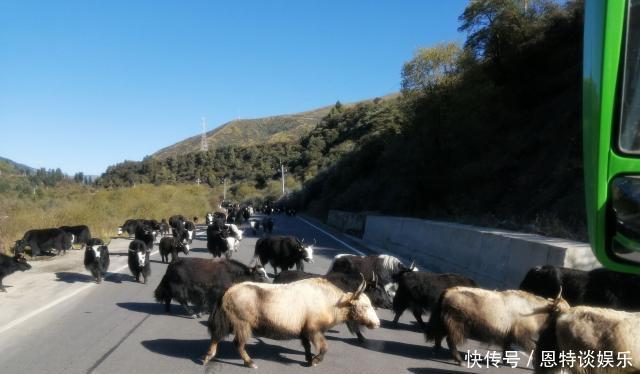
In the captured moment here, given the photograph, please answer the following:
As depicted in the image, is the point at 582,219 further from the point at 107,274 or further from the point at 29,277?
the point at 29,277

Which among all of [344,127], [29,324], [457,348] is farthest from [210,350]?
[344,127]

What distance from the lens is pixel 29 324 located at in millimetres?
9945

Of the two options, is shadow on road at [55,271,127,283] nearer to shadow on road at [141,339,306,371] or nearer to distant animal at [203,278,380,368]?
shadow on road at [141,339,306,371]

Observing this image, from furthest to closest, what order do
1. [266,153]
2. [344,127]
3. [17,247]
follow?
[266,153], [344,127], [17,247]

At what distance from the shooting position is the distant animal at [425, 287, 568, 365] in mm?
6742

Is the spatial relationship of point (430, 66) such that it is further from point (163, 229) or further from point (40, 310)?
point (40, 310)

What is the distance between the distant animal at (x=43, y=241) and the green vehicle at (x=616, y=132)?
787 inches

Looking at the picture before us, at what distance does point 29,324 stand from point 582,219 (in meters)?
17.3

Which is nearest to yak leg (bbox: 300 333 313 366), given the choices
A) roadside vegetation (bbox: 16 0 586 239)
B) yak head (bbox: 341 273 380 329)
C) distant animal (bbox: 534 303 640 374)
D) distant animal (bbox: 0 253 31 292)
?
yak head (bbox: 341 273 380 329)

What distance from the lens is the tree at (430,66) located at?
41.1m

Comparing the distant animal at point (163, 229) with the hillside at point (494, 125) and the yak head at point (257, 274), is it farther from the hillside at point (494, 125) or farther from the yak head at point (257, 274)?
the yak head at point (257, 274)

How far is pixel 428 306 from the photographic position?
910cm

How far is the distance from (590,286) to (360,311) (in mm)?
3203

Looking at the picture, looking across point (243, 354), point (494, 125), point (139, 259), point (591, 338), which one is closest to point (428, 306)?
point (243, 354)
